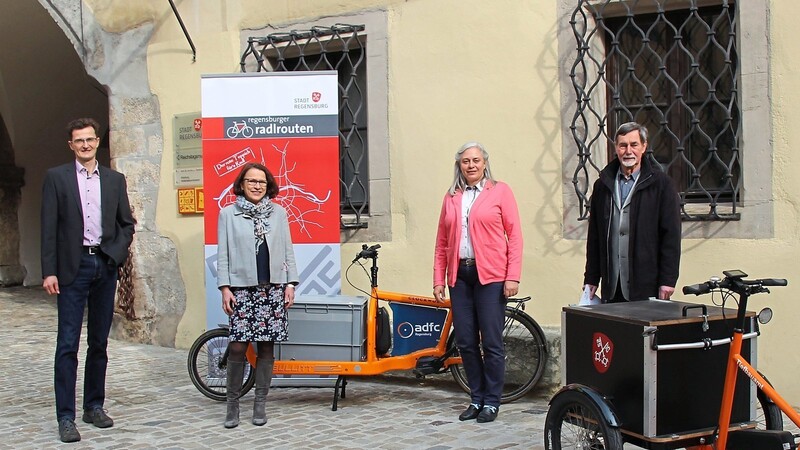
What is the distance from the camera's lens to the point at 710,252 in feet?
18.9

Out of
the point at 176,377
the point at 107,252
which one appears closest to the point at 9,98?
the point at 176,377

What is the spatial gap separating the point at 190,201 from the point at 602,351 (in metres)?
5.16

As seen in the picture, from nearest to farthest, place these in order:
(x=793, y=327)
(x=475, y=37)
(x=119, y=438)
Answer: (x=119, y=438) → (x=793, y=327) → (x=475, y=37)

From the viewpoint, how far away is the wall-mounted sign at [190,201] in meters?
8.05

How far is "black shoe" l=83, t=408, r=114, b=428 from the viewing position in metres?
5.42

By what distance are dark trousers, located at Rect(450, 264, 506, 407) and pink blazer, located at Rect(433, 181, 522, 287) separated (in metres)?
0.07

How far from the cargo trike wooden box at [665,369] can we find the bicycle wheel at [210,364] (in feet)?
9.82

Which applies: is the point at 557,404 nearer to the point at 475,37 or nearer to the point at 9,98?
the point at 475,37

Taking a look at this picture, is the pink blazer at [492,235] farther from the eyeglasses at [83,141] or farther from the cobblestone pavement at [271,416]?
the eyeglasses at [83,141]

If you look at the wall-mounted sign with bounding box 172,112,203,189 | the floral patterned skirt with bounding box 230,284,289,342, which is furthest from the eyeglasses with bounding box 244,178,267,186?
the wall-mounted sign with bounding box 172,112,203,189

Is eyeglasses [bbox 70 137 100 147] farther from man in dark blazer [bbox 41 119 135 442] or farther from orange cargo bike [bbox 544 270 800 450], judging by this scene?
orange cargo bike [bbox 544 270 800 450]

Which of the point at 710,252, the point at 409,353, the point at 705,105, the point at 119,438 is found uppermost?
the point at 705,105

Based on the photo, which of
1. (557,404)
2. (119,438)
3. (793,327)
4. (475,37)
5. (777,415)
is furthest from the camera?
(475,37)

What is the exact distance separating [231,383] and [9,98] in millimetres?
8580
